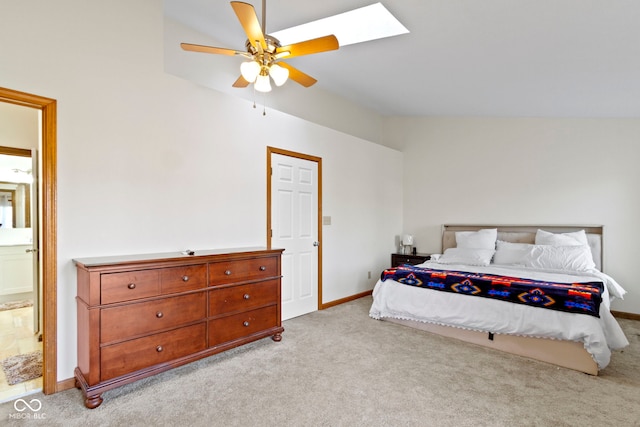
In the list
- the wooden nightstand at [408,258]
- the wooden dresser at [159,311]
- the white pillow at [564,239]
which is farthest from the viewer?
the wooden nightstand at [408,258]

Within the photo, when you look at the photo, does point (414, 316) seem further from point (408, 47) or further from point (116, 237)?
point (116, 237)

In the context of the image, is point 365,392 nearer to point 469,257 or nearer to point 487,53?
point 469,257

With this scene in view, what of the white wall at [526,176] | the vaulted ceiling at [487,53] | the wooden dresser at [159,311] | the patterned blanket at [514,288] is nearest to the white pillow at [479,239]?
the white wall at [526,176]

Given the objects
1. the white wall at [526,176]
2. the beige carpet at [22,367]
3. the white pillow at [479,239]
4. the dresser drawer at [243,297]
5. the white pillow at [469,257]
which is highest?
the white wall at [526,176]

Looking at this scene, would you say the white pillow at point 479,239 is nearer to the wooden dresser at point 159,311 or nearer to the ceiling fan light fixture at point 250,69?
the wooden dresser at point 159,311

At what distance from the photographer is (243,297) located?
10.4 feet

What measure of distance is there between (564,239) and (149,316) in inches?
193

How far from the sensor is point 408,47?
337cm

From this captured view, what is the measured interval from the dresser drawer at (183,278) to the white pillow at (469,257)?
3333 mm

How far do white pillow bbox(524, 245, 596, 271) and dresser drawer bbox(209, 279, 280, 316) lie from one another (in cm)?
329

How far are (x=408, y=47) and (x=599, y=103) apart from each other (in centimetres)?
262

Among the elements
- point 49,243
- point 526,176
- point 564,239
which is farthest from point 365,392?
point 526,176

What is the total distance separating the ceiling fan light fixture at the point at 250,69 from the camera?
2.34 m

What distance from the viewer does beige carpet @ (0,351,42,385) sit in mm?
2670
